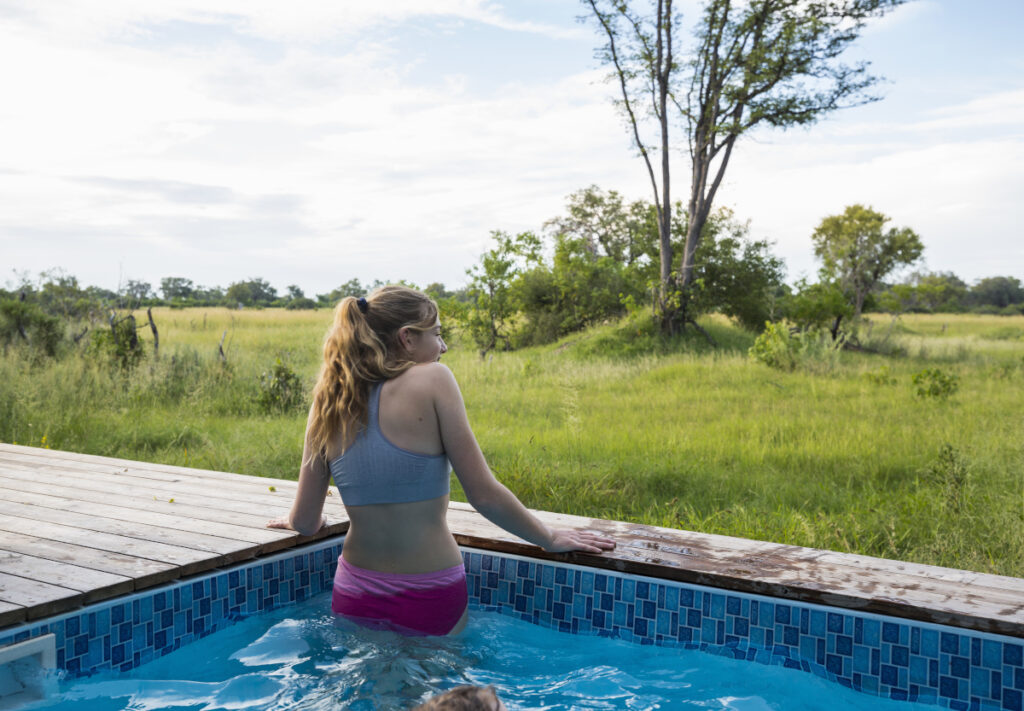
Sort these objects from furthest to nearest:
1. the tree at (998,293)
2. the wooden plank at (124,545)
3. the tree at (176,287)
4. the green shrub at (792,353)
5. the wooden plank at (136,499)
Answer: the tree at (998,293)
the tree at (176,287)
the green shrub at (792,353)
the wooden plank at (136,499)
the wooden plank at (124,545)

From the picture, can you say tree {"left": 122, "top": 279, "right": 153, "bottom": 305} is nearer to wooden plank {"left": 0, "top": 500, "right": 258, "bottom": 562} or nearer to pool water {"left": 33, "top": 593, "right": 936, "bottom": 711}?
wooden plank {"left": 0, "top": 500, "right": 258, "bottom": 562}

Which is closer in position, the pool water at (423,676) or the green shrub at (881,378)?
the pool water at (423,676)

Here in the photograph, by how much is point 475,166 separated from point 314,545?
11.4 meters

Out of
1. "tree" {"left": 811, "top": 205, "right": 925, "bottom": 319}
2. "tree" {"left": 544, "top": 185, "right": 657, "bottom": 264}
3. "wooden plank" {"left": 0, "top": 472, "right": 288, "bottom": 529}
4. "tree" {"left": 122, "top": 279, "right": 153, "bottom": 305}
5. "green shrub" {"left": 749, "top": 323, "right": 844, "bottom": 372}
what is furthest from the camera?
"tree" {"left": 811, "top": 205, "right": 925, "bottom": 319}

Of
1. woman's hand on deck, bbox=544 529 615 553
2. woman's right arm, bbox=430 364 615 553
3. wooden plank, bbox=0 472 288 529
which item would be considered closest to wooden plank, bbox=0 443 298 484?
wooden plank, bbox=0 472 288 529

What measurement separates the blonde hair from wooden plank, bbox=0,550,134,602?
2.79ft

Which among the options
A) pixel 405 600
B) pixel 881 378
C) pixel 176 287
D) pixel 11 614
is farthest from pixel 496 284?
pixel 176 287

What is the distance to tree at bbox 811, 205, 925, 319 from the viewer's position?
30891 mm

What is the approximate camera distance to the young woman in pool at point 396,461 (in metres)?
2.23

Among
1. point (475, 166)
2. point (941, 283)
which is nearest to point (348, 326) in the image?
point (475, 166)

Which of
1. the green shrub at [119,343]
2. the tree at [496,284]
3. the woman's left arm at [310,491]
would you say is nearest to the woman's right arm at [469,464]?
the woman's left arm at [310,491]

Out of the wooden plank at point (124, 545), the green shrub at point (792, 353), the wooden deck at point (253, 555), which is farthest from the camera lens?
the green shrub at point (792, 353)

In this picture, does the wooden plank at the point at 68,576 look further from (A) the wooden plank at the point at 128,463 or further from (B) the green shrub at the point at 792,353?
(B) the green shrub at the point at 792,353

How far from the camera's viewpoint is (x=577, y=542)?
2.77 m
